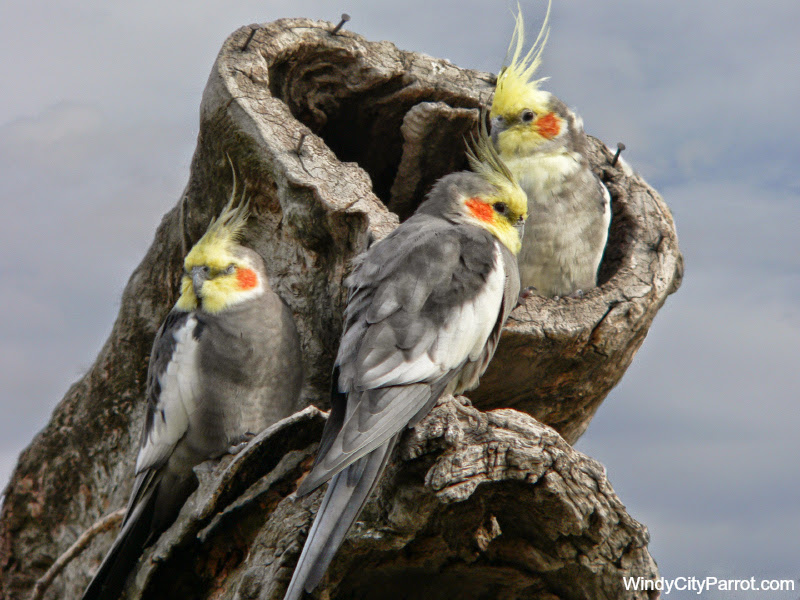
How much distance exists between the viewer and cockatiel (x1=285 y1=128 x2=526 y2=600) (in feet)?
8.90

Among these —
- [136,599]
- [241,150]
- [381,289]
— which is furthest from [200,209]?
[136,599]

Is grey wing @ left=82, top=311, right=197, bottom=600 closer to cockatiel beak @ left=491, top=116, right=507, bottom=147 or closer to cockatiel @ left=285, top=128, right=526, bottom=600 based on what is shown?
cockatiel @ left=285, top=128, right=526, bottom=600

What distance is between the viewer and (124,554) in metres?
3.41

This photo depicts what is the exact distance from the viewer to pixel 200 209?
4539mm

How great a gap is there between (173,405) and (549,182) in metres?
2.07

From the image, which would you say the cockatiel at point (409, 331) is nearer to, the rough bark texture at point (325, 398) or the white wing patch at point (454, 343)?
the white wing patch at point (454, 343)

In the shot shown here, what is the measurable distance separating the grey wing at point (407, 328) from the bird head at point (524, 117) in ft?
3.41

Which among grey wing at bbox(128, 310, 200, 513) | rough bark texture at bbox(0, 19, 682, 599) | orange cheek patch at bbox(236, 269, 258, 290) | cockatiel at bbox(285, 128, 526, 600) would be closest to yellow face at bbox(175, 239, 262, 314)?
orange cheek patch at bbox(236, 269, 258, 290)

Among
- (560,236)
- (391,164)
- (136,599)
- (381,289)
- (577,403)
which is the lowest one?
(136,599)

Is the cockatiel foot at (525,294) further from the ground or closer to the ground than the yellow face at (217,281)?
further from the ground

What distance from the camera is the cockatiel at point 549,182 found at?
4.14 m

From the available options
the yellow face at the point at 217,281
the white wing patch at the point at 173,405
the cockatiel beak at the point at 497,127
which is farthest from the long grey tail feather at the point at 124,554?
the cockatiel beak at the point at 497,127

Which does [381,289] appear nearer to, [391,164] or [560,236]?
[560,236]

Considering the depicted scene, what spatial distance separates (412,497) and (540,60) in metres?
2.64
